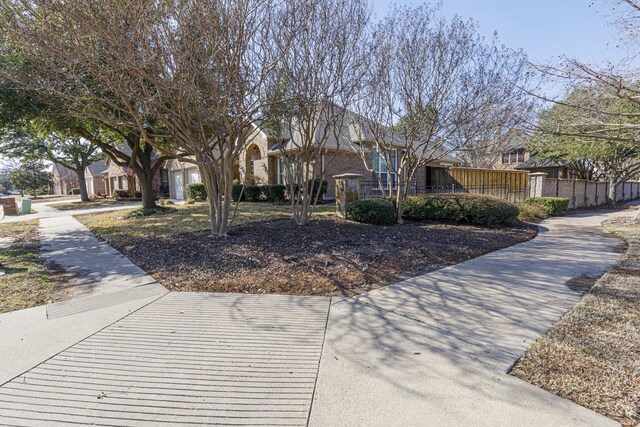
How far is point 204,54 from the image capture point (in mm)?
6480

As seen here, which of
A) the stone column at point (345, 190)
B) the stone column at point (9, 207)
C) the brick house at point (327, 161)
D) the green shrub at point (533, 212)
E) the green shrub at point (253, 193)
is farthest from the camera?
the green shrub at point (253, 193)

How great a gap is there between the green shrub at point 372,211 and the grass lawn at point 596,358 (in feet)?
21.2

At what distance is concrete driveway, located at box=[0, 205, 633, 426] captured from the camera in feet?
7.74

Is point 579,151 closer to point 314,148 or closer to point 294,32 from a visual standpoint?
point 314,148

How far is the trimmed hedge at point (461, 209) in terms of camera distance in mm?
10719

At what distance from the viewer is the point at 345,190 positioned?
459 inches

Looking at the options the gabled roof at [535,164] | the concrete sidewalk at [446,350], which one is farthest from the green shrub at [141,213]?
the gabled roof at [535,164]

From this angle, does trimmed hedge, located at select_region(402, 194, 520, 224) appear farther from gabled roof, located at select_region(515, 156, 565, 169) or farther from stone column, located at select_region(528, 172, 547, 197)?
gabled roof, located at select_region(515, 156, 565, 169)

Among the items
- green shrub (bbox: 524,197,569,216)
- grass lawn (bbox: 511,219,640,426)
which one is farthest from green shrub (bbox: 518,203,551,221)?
grass lawn (bbox: 511,219,640,426)

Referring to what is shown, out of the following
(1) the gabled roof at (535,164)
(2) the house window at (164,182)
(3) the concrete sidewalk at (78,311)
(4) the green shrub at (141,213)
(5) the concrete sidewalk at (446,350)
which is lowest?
(5) the concrete sidewalk at (446,350)

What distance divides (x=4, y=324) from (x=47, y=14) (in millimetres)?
5798

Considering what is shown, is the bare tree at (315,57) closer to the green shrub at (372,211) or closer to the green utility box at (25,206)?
the green shrub at (372,211)

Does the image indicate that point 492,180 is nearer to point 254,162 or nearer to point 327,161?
point 327,161

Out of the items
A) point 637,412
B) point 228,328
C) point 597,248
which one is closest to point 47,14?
point 228,328
